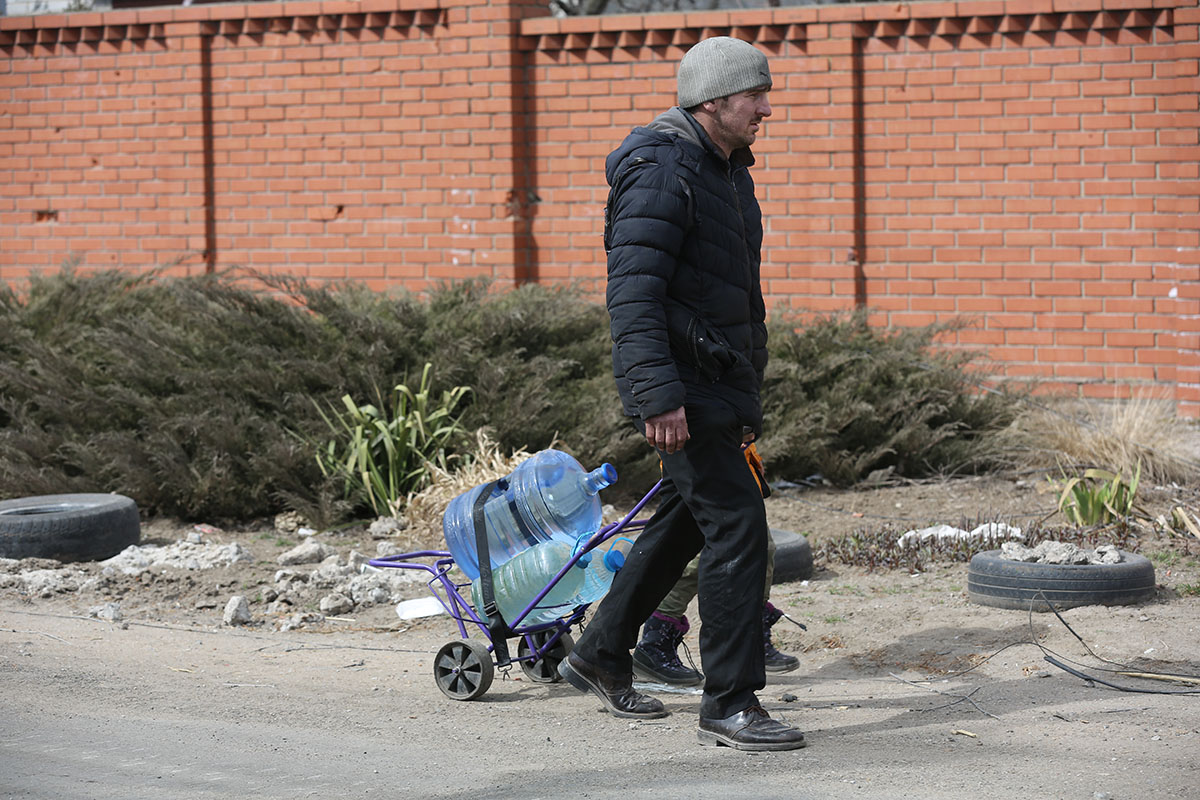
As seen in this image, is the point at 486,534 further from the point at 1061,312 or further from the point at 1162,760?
the point at 1061,312

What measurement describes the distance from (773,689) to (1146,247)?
5913 mm

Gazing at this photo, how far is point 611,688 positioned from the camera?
188 inches

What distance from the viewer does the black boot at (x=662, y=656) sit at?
5145 mm

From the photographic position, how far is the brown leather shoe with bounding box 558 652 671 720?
477 centimetres

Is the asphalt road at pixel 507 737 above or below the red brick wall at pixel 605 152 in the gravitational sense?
below

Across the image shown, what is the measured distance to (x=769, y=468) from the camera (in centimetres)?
891

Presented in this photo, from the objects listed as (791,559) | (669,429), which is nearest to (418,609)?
(791,559)

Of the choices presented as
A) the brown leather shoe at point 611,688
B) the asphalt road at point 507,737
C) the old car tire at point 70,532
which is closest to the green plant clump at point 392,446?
the old car tire at point 70,532

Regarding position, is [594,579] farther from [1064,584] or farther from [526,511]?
[1064,584]

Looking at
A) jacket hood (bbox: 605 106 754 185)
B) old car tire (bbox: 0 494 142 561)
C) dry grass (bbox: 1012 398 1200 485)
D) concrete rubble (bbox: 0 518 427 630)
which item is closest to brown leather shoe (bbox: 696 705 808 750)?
jacket hood (bbox: 605 106 754 185)

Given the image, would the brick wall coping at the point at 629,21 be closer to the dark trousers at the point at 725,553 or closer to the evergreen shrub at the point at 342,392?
the evergreen shrub at the point at 342,392

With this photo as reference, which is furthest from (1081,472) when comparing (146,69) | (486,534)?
(146,69)

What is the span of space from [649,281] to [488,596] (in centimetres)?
144

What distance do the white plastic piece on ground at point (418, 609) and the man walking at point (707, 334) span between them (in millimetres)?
2193
